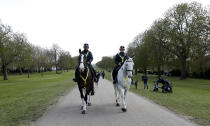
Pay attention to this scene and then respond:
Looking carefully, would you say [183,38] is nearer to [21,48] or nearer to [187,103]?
[187,103]

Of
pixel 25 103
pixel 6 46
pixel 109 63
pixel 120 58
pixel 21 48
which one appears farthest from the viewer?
pixel 109 63

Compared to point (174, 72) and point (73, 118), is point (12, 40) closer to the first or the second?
point (73, 118)

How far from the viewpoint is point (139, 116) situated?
6379 millimetres

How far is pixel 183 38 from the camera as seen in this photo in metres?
32.8

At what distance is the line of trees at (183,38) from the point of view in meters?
29.5

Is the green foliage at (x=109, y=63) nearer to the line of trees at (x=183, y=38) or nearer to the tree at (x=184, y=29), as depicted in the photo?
the line of trees at (x=183, y=38)

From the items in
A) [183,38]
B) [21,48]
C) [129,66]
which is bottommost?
[129,66]

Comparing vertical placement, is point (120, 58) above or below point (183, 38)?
below

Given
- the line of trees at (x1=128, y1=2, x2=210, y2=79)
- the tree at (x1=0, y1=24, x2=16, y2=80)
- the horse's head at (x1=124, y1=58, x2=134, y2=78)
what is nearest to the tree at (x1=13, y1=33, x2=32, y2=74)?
the tree at (x1=0, y1=24, x2=16, y2=80)

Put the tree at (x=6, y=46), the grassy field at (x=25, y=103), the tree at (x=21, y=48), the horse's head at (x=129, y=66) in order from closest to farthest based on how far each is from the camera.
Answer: the grassy field at (x=25, y=103) < the horse's head at (x=129, y=66) < the tree at (x=6, y=46) < the tree at (x=21, y=48)

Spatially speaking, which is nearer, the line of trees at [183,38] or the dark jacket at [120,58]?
the dark jacket at [120,58]

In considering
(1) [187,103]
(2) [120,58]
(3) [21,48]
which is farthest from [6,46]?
(1) [187,103]

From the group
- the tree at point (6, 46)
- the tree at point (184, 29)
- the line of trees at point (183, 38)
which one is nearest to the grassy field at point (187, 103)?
the line of trees at point (183, 38)

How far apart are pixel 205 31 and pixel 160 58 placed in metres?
12.3
